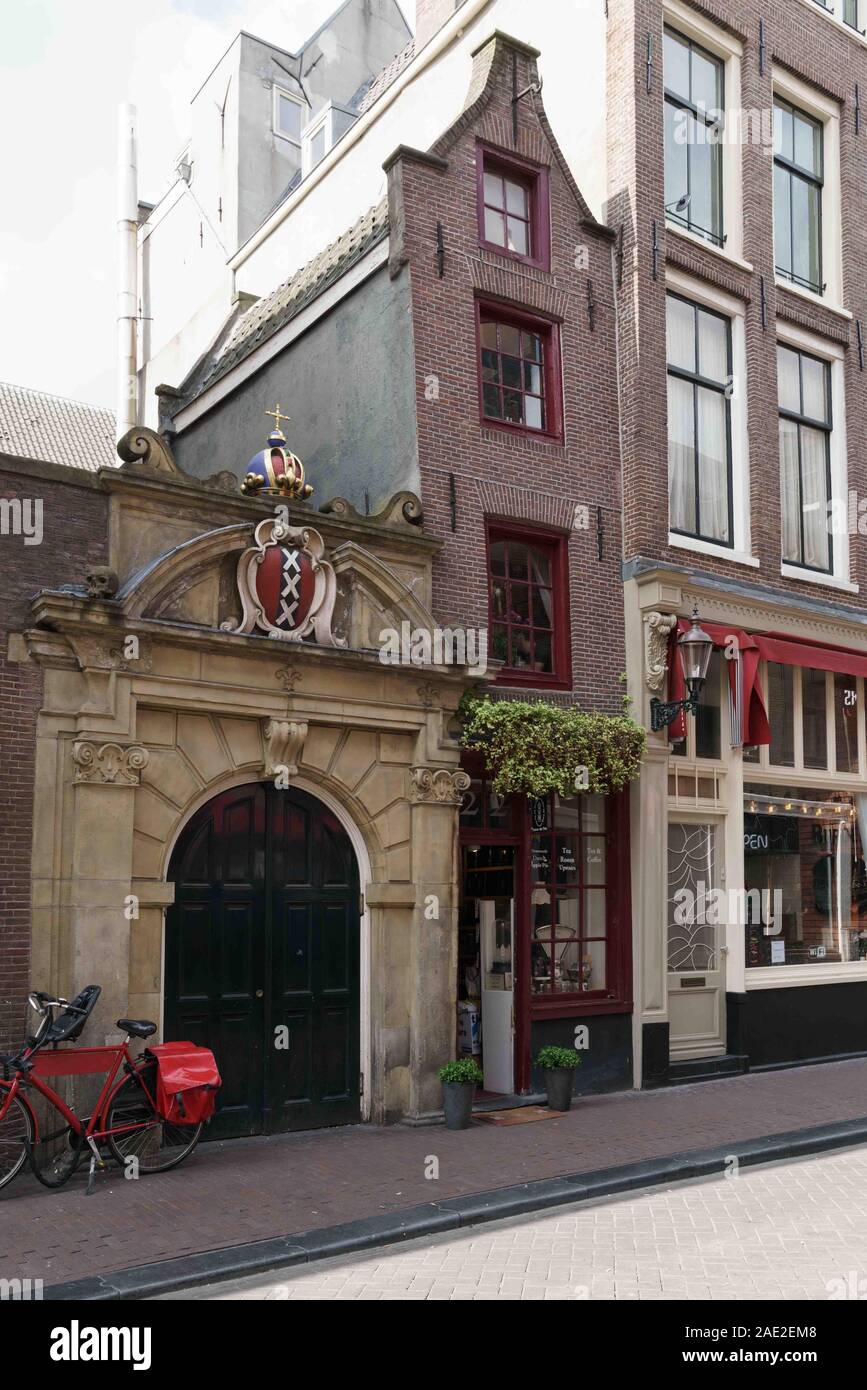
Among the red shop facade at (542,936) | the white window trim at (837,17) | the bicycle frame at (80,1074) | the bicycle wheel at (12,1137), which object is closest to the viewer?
the bicycle frame at (80,1074)

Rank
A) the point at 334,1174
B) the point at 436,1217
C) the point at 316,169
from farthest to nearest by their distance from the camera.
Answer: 1. the point at 316,169
2. the point at 334,1174
3. the point at 436,1217

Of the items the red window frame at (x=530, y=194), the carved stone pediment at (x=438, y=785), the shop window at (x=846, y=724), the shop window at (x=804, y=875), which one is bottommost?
the shop window at (x=804, y=875)

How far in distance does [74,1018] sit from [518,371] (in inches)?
337

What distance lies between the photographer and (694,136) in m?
16.2

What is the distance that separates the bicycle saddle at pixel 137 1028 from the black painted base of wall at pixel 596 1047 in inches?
193

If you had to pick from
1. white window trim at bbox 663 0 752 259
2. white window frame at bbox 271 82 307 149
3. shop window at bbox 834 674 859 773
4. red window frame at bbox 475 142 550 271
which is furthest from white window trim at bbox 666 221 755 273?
white window frame at bbox 271 82 307 149

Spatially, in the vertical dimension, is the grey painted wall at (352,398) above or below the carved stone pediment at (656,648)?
above

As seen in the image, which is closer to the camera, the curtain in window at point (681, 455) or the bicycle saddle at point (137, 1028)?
the bicycle saddle at point (137, 1028)

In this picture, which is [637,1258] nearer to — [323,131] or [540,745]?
[540,745]

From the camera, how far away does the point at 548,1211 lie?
883 centimetres

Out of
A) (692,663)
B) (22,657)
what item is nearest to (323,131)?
(692,663)

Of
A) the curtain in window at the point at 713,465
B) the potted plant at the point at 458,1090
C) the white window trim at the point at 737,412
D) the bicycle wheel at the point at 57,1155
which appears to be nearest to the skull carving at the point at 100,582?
the bicycle wheel at the point at 57,1155

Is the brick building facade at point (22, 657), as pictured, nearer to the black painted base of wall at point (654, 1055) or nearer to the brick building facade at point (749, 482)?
the brick building facade at point (749, 482)

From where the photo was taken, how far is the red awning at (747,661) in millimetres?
14305
